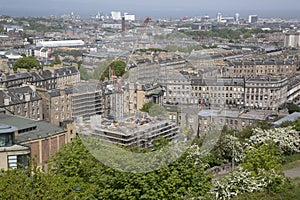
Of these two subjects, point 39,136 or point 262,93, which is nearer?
point 39,136

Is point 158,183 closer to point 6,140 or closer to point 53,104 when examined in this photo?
point 6,140

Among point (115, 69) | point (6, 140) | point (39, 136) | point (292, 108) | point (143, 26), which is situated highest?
point (143, 26)

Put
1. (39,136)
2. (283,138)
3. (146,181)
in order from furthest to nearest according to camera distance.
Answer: (39,136)
(283,138)
(146,181)

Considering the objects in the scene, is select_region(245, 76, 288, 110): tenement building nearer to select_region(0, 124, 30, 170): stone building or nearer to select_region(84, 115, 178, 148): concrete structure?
select_region(0, 124, 30, 170): stone building

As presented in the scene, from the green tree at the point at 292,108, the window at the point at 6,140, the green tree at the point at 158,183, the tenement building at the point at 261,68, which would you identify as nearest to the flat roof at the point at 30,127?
the window at the point at 6,140

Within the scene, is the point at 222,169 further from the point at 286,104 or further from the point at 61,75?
the point at 61,75

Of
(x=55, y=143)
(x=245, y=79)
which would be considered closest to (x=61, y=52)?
(x=245, y=79)

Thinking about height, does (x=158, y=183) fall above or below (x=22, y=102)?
above

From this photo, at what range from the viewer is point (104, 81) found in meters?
3.67

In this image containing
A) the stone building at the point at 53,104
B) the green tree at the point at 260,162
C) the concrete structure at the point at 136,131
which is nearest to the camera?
the concrete structure at the point at 136,131

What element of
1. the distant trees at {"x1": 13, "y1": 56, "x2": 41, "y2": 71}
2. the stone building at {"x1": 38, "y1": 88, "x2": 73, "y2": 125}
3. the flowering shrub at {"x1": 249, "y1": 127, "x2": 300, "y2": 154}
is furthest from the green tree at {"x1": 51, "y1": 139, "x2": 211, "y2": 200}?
the distant trees at {"x1": 13, "y1": 56, "x2": 41, "y2": 71}

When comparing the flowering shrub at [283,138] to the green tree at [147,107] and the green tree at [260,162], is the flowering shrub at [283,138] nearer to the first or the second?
the green tree at [260,162]

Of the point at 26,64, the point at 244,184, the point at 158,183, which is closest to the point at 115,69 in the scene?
the point at 158,183

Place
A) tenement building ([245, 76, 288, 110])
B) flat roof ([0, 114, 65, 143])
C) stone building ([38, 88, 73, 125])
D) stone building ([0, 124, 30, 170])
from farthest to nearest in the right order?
tenement building ([245, 76, 288, 110]) < stone building ([38, 88, 73, 125]) < flat roof ([0, 114, 65, 143]) < stone building ([0, 124, 30, 170])
